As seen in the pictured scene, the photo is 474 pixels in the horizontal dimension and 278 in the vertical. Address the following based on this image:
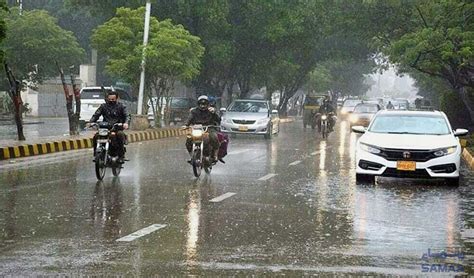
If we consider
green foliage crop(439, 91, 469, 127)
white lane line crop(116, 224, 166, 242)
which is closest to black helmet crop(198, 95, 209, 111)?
white lane line crop(116, 224, 166, 242)

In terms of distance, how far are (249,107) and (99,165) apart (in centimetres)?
2119

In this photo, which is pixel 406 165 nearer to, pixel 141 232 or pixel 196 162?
pixel 196 162

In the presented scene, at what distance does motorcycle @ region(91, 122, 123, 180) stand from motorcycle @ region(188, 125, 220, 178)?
4.74 feet

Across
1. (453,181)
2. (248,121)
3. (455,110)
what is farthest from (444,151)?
(455,110)

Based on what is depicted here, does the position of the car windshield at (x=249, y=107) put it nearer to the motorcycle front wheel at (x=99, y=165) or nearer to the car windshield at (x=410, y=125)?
the car windshield at (x=410, y=125)

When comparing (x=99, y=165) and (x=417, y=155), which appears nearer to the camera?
(x=417, y=155)

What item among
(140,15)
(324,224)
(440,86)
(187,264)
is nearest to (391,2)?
(140,15)

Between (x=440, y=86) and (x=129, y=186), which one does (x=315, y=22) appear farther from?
(x=129, y=186)

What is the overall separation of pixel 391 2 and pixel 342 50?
20098mm

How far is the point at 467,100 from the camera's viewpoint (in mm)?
36719

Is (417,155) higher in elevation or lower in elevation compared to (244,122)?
higher

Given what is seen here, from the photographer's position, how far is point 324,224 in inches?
437

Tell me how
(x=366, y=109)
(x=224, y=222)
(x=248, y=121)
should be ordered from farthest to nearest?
(x=366, y=109)
(x=248, y=121)
(x=224, y=222)

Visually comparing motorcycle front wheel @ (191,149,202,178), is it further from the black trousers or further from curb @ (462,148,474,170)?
curb @ (462,148,474,170)
